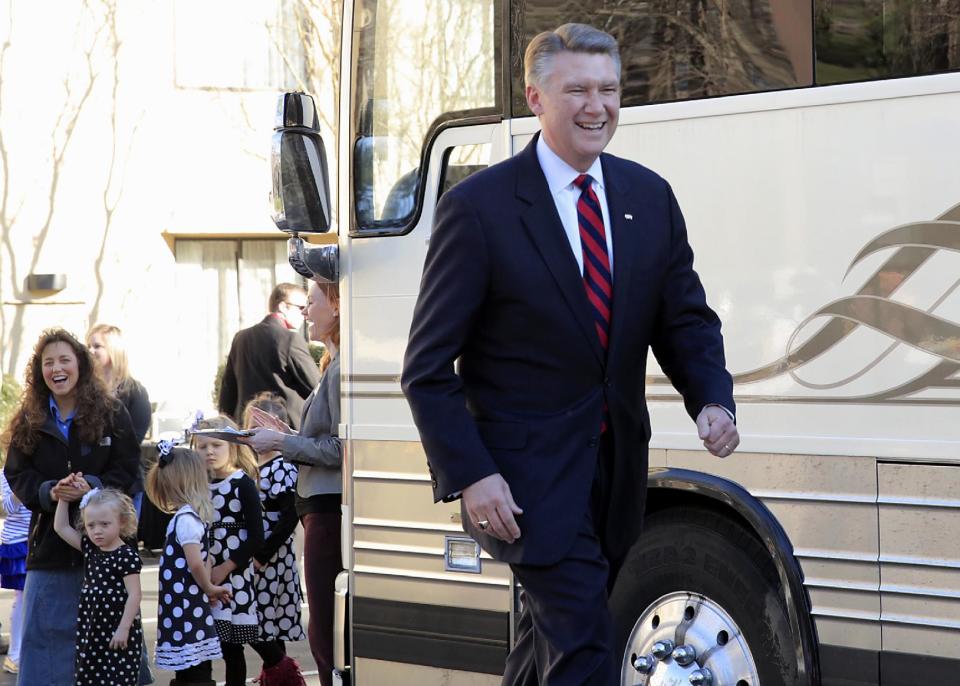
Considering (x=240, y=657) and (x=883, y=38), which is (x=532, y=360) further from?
(x=240, y=657)

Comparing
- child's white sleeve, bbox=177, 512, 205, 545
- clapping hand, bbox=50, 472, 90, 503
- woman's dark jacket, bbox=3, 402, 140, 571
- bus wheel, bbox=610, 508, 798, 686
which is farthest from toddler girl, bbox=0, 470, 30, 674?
bus wheel, bbox=610, 508, 798, 686

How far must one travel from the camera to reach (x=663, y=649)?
4.71 metres

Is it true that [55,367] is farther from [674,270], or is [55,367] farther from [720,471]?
[674,270]

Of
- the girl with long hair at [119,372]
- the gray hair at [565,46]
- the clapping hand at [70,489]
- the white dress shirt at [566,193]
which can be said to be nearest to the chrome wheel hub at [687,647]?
the white dress shirt at [566,193]

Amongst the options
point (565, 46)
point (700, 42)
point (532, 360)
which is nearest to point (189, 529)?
point (700, 42)

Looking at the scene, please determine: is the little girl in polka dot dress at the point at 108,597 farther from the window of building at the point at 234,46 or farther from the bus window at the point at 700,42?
the window of building at the point at 234,46

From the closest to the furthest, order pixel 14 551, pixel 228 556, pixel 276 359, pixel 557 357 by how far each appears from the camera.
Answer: pixel 557 357, pixel 228 556, pixel 14 551, pixel 276 359

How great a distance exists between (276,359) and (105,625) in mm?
3811

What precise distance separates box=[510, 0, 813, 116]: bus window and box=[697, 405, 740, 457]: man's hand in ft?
4.18

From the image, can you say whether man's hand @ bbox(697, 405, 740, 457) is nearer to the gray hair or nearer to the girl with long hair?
the gray hair

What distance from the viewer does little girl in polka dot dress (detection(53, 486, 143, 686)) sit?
6070 millimetres

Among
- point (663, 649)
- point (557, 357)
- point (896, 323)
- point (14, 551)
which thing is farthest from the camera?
point (14, 551)

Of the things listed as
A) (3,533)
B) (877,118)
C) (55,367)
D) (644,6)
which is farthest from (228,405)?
(877,118)

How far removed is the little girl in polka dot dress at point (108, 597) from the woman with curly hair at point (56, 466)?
→ 276mm
